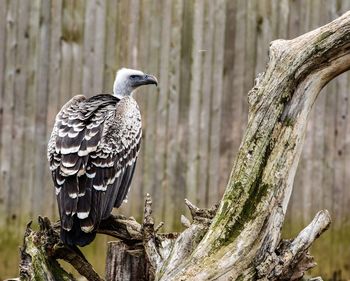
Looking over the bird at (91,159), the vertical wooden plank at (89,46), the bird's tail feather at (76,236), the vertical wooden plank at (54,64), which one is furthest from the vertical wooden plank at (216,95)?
the bird's tail feather at (76,236)

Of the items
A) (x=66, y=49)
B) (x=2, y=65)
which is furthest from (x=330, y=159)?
(x=2, y=65)

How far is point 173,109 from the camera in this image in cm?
1080

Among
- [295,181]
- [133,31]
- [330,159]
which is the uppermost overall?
[133,31]

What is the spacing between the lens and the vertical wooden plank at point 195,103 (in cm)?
1080

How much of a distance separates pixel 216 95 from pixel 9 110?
1.96 meters

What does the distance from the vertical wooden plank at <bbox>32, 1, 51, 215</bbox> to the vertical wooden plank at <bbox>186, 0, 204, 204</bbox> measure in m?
1.35

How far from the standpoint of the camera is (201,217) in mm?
7406

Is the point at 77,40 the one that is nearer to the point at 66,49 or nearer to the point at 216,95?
the point at 66,49

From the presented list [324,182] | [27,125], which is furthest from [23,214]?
[324,182]

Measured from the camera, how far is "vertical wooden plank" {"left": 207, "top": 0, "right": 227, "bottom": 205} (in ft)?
35.6

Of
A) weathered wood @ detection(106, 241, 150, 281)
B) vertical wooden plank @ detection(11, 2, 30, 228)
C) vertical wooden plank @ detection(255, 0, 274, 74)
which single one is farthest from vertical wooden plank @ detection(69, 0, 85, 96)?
weathered wood @ detection(106, 241, 150, 281)

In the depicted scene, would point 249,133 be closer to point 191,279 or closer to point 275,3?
point 191,279

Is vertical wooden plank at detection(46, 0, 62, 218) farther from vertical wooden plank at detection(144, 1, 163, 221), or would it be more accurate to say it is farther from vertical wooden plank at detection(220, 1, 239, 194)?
vertical wooden plank at detection(220, 1, 239, 194)

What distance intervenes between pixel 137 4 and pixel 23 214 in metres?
2.22
